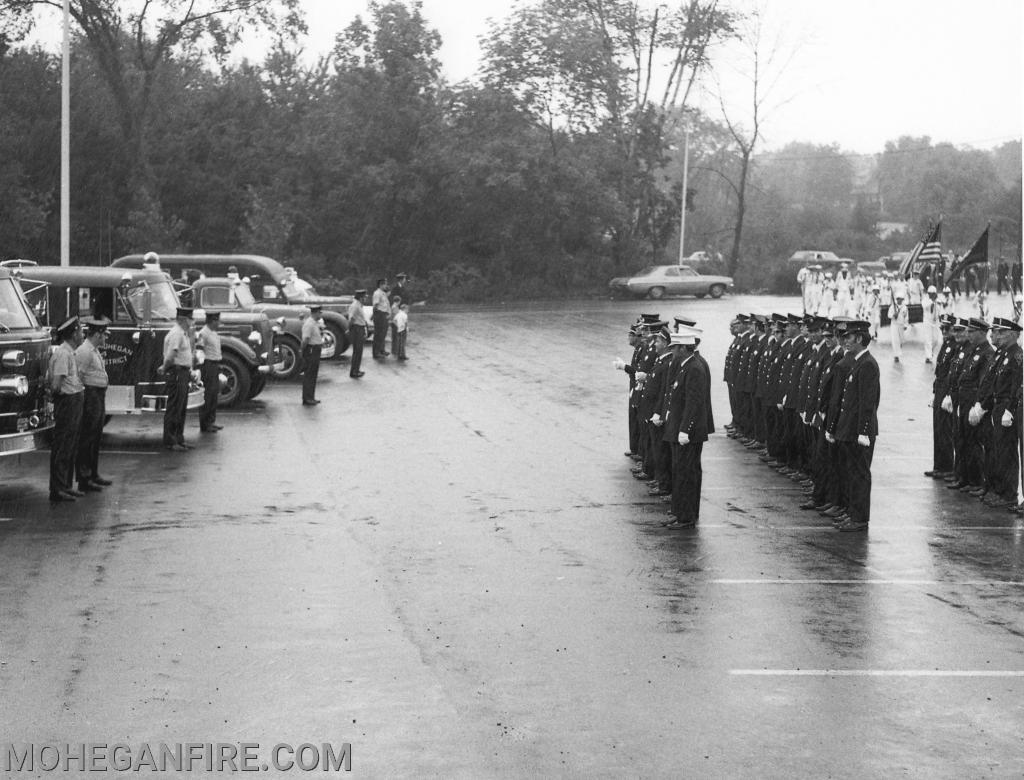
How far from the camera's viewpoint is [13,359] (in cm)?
1433

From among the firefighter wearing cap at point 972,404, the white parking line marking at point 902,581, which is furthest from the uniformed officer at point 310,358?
the white parking line marking at point 902,581

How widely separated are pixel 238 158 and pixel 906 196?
68.1 meters

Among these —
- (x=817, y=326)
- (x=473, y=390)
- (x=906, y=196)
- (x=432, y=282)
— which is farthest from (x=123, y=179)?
(x=906, y=196)

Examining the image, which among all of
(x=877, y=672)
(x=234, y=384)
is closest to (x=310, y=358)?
(x=234, y=384)

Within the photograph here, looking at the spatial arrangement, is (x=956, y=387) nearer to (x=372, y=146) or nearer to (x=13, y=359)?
(x=13, y=359)

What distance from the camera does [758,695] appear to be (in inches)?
314

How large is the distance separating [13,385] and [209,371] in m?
5.60

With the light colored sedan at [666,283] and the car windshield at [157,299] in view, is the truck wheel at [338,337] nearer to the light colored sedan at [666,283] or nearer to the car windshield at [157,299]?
the car windshield at [157,299]

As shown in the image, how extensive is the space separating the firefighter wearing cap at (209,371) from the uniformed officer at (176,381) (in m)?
1.41

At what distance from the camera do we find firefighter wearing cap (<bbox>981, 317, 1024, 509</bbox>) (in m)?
14.3

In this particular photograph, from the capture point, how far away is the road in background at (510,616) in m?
7.28

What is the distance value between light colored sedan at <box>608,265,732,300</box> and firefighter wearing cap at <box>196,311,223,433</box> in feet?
122

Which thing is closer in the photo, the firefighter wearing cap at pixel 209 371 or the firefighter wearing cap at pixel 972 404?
the firefighter wearing cap at pixel 972 404

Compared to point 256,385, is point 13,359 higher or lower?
higher
